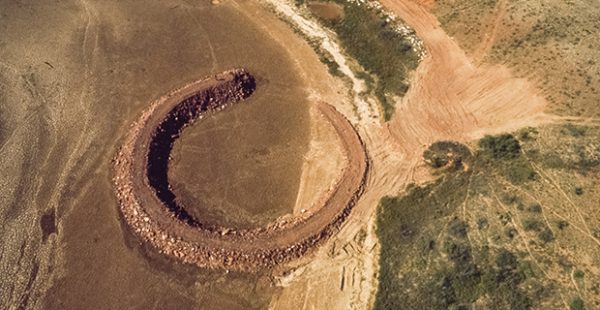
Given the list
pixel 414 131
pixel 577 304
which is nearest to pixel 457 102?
pixel 414 131

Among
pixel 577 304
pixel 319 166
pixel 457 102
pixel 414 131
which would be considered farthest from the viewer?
pixel 457 102

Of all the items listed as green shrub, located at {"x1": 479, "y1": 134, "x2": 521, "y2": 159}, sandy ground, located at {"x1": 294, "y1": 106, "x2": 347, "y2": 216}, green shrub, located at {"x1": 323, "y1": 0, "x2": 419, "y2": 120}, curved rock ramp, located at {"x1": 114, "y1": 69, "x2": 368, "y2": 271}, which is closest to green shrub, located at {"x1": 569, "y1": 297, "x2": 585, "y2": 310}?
green shrub, located at {"x1": 479, "y1": 134, "x2": 521, "y2": 159}

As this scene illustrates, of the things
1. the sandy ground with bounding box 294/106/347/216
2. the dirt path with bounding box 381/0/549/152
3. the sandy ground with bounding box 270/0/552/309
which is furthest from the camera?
the dirt path with bounding box 381/0/549/152

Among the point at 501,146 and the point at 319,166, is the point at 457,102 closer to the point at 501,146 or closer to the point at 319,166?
the point at 501,146

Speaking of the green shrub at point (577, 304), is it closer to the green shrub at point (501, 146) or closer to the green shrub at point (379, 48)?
the green shrub at point (501, 146)

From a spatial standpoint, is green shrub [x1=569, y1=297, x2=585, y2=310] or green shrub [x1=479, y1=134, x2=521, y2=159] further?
green shrub [x1=479, y1=134, x2=521, y2=159]

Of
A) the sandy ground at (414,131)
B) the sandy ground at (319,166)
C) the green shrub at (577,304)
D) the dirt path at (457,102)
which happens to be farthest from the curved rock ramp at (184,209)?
the green shrub at (577,304)

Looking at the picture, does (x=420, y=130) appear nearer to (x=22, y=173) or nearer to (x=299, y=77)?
(x=299, y=77)

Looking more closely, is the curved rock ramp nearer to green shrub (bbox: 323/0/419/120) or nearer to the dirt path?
the dirt path
